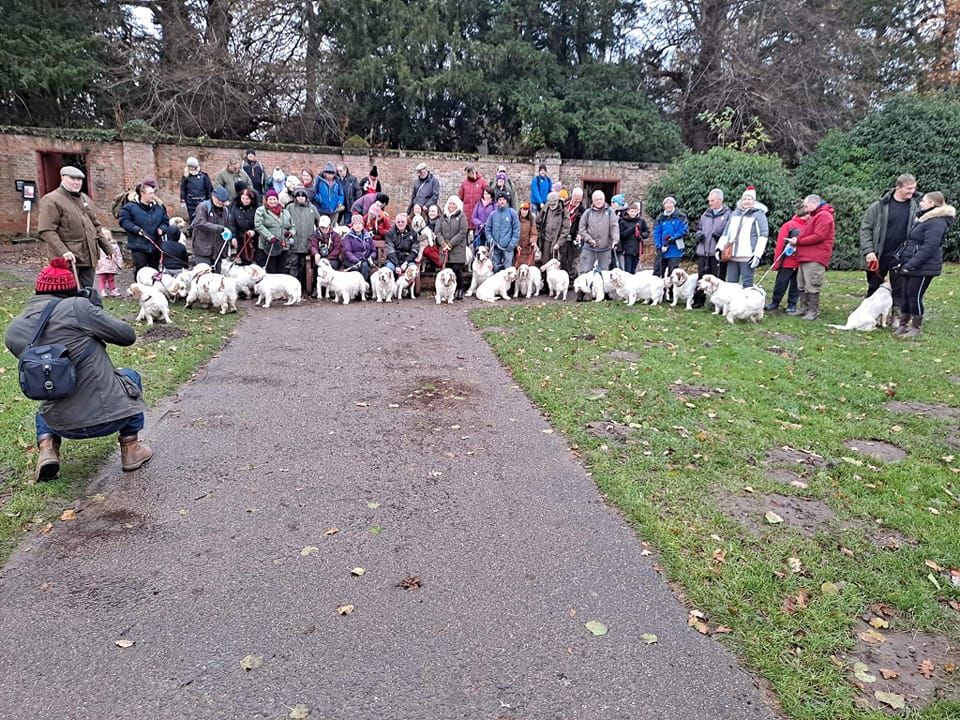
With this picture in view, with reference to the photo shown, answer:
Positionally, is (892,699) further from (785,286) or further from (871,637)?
(785,286)

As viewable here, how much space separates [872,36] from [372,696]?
87.1ft

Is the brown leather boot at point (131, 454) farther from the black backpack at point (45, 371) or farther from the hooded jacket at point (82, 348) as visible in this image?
the black backpack at point (45, 371)

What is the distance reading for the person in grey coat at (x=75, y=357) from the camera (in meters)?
4.11

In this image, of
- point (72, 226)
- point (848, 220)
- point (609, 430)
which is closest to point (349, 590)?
point (609, 430)

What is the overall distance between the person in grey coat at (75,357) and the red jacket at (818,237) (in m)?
9.43

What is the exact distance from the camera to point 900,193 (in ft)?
29.7

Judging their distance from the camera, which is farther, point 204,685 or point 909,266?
point 909,266

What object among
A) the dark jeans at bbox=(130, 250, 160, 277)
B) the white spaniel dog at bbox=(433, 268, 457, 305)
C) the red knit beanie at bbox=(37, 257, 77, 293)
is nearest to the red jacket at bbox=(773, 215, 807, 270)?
the white spaniel dog at bbox=(433, 268, 457, 305)

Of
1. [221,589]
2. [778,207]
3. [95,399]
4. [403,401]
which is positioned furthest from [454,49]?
[221,589]

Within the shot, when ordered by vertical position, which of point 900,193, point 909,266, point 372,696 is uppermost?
point 900,193

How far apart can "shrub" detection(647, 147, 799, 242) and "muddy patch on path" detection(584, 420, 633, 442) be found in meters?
11.9

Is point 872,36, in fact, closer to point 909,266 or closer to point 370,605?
point 909,266

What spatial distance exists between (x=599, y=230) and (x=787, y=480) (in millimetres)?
8363

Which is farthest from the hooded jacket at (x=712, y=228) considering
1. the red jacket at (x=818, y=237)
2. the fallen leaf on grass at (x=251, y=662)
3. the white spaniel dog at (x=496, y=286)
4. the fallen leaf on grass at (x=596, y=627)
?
the fallen leaf on grass at (x=251, y=662)
